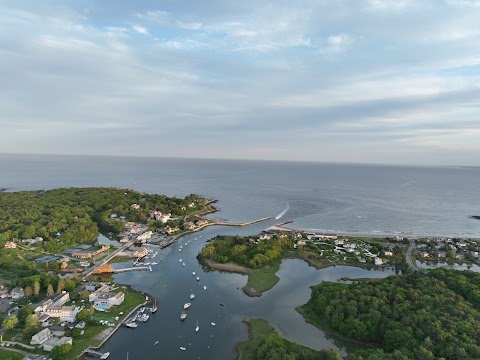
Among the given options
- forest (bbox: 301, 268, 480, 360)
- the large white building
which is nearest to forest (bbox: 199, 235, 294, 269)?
forest (bbox: 301, 268, 480, 360)

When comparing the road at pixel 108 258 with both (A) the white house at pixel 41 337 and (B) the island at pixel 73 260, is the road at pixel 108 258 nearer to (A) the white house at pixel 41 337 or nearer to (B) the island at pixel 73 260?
(B) the island at pixel 73 260

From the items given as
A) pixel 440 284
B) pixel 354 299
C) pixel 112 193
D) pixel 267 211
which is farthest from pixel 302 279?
pixel 112 193

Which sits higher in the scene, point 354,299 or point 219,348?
point 354,299

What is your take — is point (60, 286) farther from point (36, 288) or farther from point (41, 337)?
point (41, 337)

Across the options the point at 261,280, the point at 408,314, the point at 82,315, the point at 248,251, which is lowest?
the point at 261,280

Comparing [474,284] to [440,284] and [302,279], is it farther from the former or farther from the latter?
[302,279]

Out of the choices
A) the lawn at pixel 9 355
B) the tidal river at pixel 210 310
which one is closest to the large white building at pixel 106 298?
the tidal river at pixel 210 310

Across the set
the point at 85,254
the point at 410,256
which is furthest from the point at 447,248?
the point at 85,254
